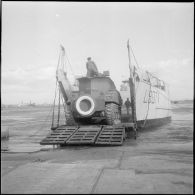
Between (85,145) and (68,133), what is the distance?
→ 0.93 meters

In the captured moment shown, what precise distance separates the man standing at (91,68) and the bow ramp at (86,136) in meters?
3.27

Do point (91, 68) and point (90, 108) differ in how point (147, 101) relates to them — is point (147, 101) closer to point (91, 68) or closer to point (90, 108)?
point (91, 68)

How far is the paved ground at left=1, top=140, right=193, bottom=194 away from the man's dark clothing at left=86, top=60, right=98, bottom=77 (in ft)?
18.2

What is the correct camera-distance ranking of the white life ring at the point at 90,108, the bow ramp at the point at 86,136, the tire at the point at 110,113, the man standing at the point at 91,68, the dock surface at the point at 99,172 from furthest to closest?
the man standing at the point at 91,68, the tire at the point at 110,113, the white life ring at the point at 90,108, the bow ramp at the point at 86,136, the dock surface at the point at 99,172

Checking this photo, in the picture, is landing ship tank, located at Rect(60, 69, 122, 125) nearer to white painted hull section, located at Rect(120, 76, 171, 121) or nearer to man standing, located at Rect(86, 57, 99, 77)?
man standing, located at Rect(86, 57, 99, 77)

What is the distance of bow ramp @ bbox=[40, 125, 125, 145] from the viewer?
9086 millimetres

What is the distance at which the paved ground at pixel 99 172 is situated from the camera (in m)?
4.28

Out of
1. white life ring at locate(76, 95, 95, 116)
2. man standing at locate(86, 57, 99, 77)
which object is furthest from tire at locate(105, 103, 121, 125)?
man standing at locate(86, 57, 99, 77)

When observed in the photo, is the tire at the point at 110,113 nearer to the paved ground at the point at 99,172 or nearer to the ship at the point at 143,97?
the ship at the point at 143,97

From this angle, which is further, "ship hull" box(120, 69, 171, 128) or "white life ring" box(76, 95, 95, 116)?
"ship hull" box(120, 69, 171, 128)

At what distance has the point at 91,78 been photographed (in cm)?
1266

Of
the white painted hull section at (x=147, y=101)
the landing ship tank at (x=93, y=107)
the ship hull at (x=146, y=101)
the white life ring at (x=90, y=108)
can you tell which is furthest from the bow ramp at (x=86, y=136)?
the white painted hull section at (x=147, y=101)

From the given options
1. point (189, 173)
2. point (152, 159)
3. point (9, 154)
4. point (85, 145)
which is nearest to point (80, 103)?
point (85, 145)

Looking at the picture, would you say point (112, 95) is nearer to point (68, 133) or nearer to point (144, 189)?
point (68, 133)
